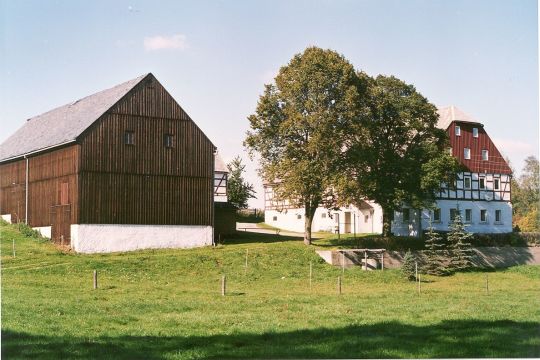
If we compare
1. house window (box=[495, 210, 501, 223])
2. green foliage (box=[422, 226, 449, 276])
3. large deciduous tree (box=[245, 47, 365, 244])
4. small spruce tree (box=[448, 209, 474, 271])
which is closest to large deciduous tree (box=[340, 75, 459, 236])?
large deciduous tree (box=[245, 47, 365, 244])

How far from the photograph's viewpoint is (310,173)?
47.2 m

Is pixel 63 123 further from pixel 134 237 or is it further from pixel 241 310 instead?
pixel 241 310

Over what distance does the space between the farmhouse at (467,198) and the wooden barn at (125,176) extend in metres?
16.4

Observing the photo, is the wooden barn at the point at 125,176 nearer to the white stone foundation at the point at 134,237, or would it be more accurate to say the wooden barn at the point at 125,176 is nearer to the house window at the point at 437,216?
the white stone foundation at the point at 134,237

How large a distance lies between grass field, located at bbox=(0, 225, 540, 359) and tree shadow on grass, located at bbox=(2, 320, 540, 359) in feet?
0.10

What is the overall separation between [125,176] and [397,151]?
2199 cm

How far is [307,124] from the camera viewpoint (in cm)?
4816

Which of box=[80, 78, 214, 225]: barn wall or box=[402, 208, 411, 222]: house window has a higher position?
box=[80, 78, 214, 225]: barn wall

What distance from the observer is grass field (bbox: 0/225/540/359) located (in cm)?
1659

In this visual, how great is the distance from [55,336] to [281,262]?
25798mm

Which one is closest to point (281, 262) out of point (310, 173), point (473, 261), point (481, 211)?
point (310, 173)

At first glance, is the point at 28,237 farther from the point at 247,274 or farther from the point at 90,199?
the point at 247,274

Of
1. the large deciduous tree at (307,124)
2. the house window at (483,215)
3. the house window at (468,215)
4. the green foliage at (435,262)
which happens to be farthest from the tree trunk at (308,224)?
the house window at (483,215)

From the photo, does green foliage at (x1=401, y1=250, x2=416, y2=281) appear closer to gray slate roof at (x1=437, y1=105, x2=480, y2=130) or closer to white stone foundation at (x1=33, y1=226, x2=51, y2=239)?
white stone foundation at (x1=33, y1=226, x2=51, y2=239)
